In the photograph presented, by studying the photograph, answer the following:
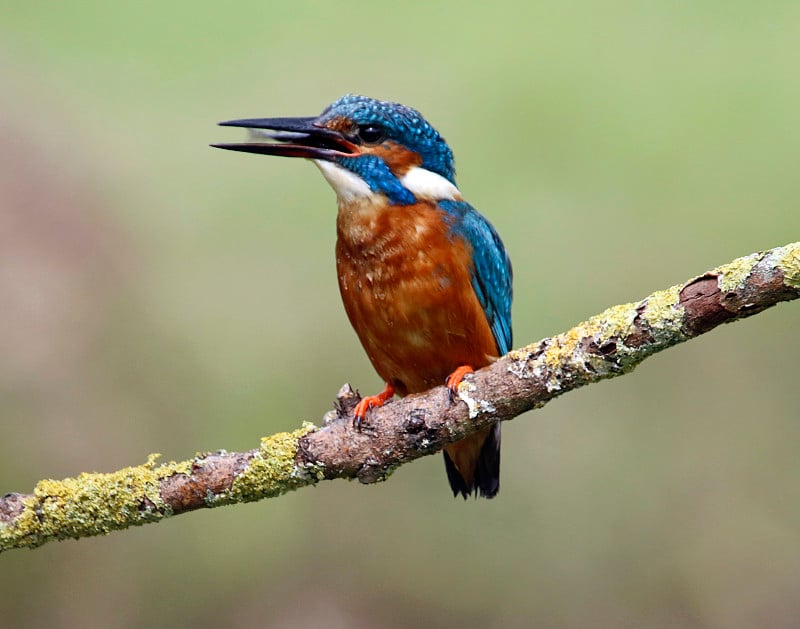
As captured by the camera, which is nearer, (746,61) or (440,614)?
(440,614)

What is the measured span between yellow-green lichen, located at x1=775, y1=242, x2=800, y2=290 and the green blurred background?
9.34 ft

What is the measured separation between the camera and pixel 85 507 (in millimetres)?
2848

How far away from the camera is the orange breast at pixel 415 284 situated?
3.54 metres

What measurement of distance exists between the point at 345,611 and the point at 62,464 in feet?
5.02

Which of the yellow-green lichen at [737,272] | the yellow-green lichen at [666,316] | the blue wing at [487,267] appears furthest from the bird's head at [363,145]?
the yellow-green lichen at [737,272]

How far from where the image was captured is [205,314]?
5.51m

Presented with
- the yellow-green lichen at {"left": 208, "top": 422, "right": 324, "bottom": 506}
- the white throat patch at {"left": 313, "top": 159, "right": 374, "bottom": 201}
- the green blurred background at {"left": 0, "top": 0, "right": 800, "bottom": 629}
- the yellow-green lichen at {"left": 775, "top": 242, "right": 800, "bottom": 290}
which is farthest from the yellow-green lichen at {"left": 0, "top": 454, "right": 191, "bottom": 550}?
the green blurred background at {"left": 0, "top": 0, "right": 800, "bottom": 629}

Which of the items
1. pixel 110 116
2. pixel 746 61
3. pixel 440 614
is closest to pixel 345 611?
pixel 440 614

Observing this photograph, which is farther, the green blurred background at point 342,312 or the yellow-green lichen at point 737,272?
the green blurred background at point 342,312

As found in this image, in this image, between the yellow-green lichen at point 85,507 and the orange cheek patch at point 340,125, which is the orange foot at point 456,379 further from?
the orange cheek patch at point 340,125

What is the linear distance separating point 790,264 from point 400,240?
1563mm

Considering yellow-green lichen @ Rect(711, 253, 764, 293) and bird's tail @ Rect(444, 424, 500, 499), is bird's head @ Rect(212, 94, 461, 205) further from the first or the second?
yellow-green lichen @ Rect(711, 253, 764, 293)

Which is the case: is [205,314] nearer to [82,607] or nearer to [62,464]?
[62,464]

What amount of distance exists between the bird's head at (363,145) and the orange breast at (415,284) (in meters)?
0.07
